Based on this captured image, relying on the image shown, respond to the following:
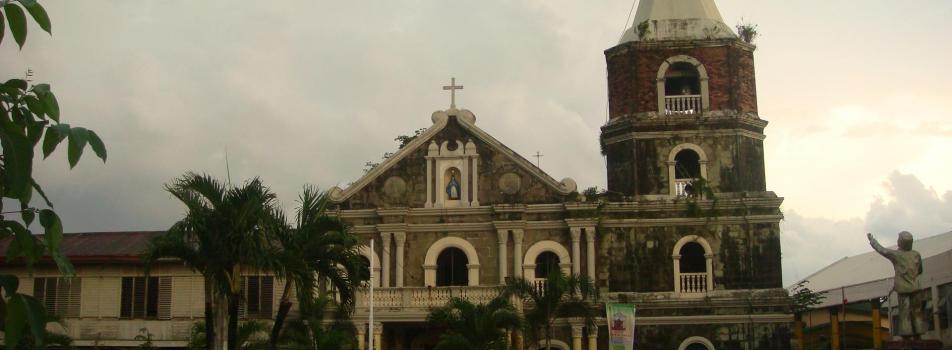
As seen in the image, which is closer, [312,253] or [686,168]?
[312,253]

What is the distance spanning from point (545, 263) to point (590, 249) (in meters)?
1.40

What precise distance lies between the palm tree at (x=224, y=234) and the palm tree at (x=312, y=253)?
0.47 meters

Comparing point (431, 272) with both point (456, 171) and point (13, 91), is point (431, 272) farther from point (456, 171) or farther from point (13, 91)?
point (13, 91)

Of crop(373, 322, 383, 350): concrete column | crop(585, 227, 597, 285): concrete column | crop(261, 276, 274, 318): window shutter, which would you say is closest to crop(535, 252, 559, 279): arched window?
crop(585, 227, 597, 285): concrete column

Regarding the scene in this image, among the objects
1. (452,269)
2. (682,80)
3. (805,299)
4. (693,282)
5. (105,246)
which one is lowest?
(805,299)

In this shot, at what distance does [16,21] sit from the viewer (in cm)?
375

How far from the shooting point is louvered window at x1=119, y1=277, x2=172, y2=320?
102ft

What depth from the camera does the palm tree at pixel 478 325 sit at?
24.5m

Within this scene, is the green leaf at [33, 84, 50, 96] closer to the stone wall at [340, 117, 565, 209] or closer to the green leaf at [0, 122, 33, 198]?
Result: the green leaf at [0, 122, 33, 198]

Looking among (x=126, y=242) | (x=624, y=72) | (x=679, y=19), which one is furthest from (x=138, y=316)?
(x=679, y=19)

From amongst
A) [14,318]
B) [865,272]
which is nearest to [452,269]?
[865,272]

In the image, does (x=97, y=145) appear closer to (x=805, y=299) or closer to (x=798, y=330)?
(x=798, y=330)

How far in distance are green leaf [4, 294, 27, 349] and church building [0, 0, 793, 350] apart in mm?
26302

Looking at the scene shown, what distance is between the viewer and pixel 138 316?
31.2 m
